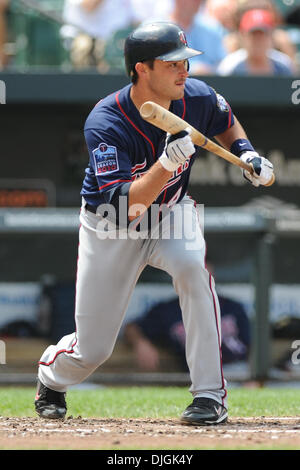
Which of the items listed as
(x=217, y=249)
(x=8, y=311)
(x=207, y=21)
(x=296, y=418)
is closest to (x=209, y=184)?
(x=217, y=249)

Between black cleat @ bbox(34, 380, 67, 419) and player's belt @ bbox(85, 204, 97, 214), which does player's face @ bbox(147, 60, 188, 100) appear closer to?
→ player's belt @ bbox(85, 204, 97, 214)

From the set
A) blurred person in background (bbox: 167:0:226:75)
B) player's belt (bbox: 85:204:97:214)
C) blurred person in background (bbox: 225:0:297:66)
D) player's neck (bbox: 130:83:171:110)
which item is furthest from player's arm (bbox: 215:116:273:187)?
blurred person in background (bbox: 225:0:297:66)

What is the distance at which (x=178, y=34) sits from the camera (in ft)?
13.2

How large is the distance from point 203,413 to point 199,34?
4.89 metres

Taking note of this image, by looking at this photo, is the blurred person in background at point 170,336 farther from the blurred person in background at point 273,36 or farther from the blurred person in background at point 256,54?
the blurred person in background at point 273,36

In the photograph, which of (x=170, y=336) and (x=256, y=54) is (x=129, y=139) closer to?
(x=170, y=336)

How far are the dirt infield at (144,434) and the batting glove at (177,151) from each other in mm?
1059

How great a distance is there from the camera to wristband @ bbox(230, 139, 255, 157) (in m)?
4.29

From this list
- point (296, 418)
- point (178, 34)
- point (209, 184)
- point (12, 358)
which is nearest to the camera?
point (178, 34)

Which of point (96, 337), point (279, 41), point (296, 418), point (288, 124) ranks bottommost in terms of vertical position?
point (296, 418)

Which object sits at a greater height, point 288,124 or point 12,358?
point 288,124

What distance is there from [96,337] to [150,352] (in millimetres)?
3089

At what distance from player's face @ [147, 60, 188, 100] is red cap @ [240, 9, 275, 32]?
404cm

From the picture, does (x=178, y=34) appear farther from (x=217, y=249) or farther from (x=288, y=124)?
(x=288, y=124)
